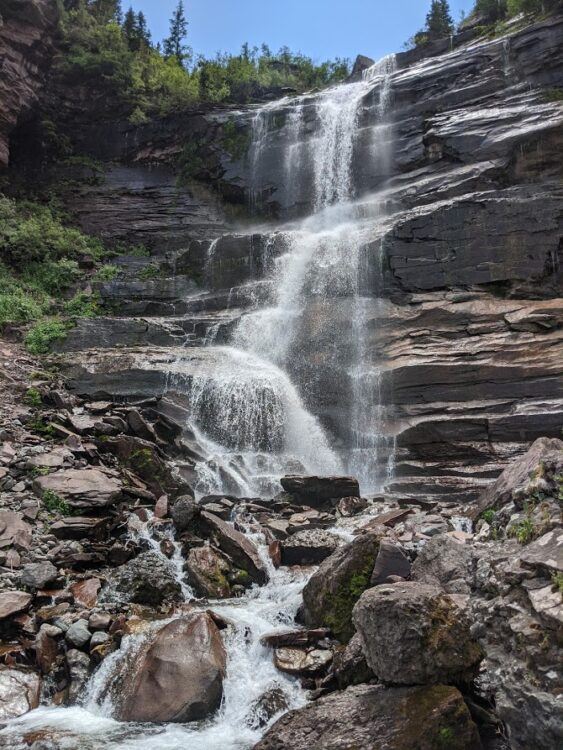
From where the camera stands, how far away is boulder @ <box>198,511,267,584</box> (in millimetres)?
9109

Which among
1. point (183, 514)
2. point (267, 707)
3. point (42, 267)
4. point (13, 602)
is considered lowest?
point (267, 707)

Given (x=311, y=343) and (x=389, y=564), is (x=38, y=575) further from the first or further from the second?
(x=311, y=343)

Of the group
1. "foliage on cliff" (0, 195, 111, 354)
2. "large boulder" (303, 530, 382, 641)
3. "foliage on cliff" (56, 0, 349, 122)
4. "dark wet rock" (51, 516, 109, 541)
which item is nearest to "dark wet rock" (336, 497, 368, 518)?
"large boulder" (303, 530, 382, 641)

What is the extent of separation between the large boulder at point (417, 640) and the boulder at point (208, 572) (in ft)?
12.4

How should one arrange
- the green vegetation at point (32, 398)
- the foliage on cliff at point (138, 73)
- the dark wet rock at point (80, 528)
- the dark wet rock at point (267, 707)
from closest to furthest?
the dark wet rock at point (267, 707) → the dark wet rock at point (80, 528) → the green vegetation at point (32, 398) → the foliage on cliff at point (138, 73)

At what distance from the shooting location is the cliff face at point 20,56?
25.7 meters

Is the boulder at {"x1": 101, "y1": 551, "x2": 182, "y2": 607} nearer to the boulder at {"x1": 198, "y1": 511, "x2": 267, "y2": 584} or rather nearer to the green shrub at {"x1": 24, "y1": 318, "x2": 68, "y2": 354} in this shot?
the boulder at {"x1": 198, "y1": 511, "x2": 267, "y2": 584}

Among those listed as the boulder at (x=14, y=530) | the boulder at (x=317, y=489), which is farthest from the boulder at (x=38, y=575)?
the boulder at (x=317, y=489)

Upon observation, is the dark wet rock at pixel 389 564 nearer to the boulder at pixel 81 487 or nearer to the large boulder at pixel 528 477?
the large boulder at pixel 528 477

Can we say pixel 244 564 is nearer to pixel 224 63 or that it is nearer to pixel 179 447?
pixel 179 447

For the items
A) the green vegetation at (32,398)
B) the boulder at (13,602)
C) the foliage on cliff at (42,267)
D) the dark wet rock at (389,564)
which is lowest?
the boulder at (13,602)

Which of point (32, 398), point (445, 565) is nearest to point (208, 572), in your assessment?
point (445, 565)

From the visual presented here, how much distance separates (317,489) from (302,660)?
6.80 m

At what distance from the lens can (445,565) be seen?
673cm
